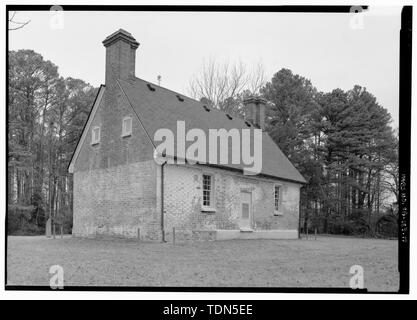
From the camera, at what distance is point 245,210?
1727cm

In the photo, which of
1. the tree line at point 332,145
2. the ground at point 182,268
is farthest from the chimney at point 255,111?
the ground at point 182,268

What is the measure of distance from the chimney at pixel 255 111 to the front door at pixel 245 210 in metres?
6.68

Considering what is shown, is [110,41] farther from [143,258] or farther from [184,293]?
[184,293]

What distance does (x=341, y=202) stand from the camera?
674 inches

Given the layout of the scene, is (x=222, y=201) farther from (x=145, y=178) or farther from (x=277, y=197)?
(x=277, y=197)

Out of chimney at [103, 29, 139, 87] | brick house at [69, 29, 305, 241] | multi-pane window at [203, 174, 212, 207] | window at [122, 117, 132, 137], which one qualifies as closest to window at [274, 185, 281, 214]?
brick house at [69, 29, 305, 241]

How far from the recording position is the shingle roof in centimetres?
1460

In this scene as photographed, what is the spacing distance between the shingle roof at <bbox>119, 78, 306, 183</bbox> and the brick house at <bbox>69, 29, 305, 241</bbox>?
0.05m

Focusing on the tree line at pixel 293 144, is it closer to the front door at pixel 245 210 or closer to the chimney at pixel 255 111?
the chimney at pixel 255 111

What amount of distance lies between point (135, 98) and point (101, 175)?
3472mm

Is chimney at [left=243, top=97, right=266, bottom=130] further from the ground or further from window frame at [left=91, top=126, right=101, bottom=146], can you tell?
the ground

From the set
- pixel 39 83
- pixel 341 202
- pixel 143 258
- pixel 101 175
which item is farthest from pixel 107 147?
pixel 341 202

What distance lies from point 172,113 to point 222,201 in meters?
4.13

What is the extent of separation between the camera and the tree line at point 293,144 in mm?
10781
